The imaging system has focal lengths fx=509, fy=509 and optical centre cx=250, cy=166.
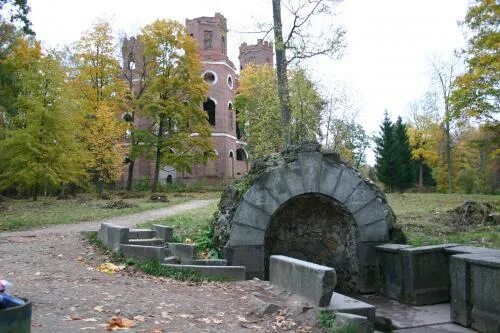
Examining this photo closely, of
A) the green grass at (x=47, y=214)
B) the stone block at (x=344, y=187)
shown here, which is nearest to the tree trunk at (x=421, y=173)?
the green grass at (x=47, y=214)

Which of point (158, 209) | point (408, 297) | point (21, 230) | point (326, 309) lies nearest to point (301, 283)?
point (326, 309)

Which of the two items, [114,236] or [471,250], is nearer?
[471,250]

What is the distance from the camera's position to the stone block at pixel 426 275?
32.8 feet

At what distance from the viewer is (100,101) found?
116ft

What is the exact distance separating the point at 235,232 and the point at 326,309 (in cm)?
445

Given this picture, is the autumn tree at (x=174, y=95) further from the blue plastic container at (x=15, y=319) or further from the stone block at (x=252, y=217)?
the blue plastic container at (x=15, y=319)

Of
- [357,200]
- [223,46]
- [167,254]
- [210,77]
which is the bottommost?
[167,254]

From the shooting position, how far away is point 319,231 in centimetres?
1248

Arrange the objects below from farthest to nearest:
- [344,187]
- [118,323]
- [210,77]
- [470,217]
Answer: [210,77] < [470,217] < [344,187] < [118,323]

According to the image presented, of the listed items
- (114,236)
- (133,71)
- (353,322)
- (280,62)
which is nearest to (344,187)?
(353,322)

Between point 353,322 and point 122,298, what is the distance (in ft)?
11.2

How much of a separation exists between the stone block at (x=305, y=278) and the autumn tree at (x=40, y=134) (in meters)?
21.1

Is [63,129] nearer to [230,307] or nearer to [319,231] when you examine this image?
[319,231]

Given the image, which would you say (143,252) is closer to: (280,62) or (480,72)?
(280,62)
